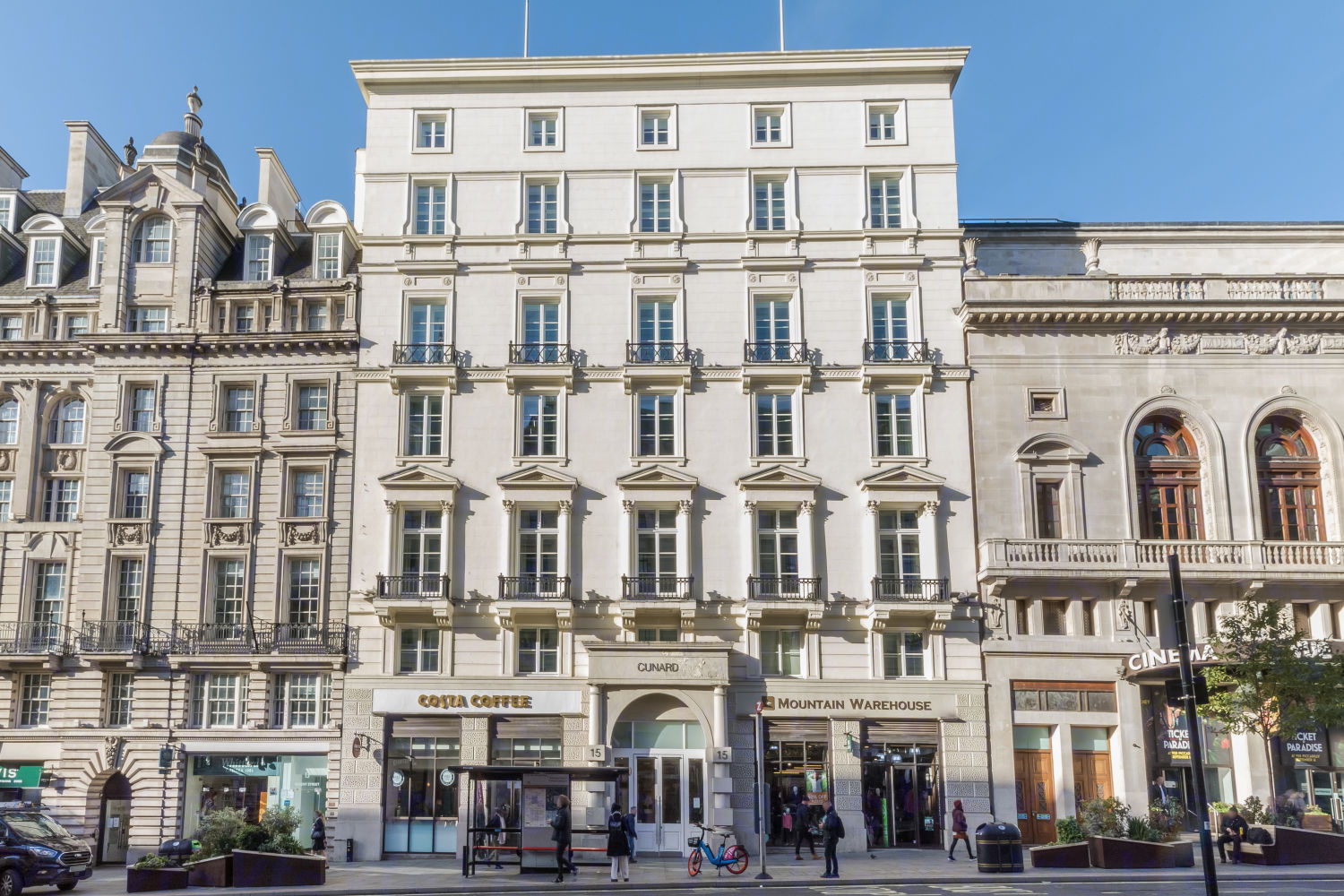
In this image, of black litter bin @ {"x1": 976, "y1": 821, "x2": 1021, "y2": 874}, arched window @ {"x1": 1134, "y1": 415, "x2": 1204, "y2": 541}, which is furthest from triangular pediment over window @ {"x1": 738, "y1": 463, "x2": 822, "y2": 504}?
black litter bin @ {"x1": 976, "y1": 821, "x2": 1021, "y2": 874}

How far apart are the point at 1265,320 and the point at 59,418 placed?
133 feet

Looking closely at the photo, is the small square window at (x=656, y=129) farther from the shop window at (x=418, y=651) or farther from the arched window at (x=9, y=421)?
the arched window at (x=9, y=421)

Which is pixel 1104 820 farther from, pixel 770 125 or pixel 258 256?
pixel 258 256

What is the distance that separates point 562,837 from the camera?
2862 centimetres

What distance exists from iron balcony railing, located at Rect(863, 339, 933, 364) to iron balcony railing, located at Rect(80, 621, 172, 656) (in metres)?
24.0

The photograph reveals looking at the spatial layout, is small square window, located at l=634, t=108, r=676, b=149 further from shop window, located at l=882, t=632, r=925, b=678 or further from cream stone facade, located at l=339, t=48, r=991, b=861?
shop window, located at l=882, t=632, r=925, b=678

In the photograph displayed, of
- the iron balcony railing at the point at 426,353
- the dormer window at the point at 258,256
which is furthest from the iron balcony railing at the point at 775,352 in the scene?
the dormer window at the point at 258,256

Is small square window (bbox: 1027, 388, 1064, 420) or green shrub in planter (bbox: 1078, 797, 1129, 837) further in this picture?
small square window (bbox: 1027, 388, 1064, 420)

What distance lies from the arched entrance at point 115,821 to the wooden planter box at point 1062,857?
27.0m

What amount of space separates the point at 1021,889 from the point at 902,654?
12024 mm

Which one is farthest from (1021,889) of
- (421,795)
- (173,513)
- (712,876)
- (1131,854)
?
(173,513)

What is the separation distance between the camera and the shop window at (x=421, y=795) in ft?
120

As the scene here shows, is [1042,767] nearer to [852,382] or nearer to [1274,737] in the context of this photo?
[1274,737]

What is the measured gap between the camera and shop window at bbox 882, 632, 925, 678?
124 feet
